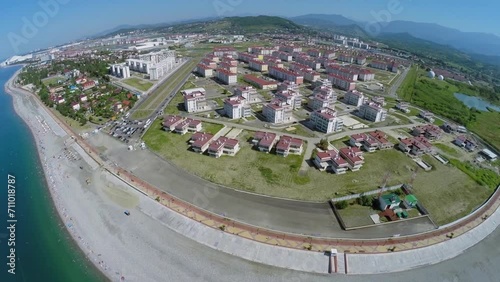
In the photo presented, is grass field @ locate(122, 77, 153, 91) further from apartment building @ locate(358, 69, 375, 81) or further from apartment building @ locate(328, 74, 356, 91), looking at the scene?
apartment building @ locate(358, 69, 375, 81)

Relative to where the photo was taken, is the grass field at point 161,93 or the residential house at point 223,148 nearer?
the residential house at point 223,148

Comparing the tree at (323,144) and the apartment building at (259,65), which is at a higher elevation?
the apartment building at (259,65)

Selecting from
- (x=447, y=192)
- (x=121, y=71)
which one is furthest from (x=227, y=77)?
(x=447, y=192)

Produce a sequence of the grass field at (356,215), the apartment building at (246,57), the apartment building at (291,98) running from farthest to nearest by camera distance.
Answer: the apartment building at (246,57)
the apartment building at (291,98)
the grass field at (356,215)

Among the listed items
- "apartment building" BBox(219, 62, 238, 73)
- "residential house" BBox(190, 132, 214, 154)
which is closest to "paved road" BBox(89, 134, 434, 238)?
"residential house" BBox(190, 132, 214, 154)

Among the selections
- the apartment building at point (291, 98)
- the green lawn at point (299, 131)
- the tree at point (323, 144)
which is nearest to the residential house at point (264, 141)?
the green lawn at point (299, 131)

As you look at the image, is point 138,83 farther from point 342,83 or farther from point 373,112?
point 373,112

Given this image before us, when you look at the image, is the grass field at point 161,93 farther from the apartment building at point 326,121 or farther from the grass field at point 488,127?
the grass field at point 488,127
